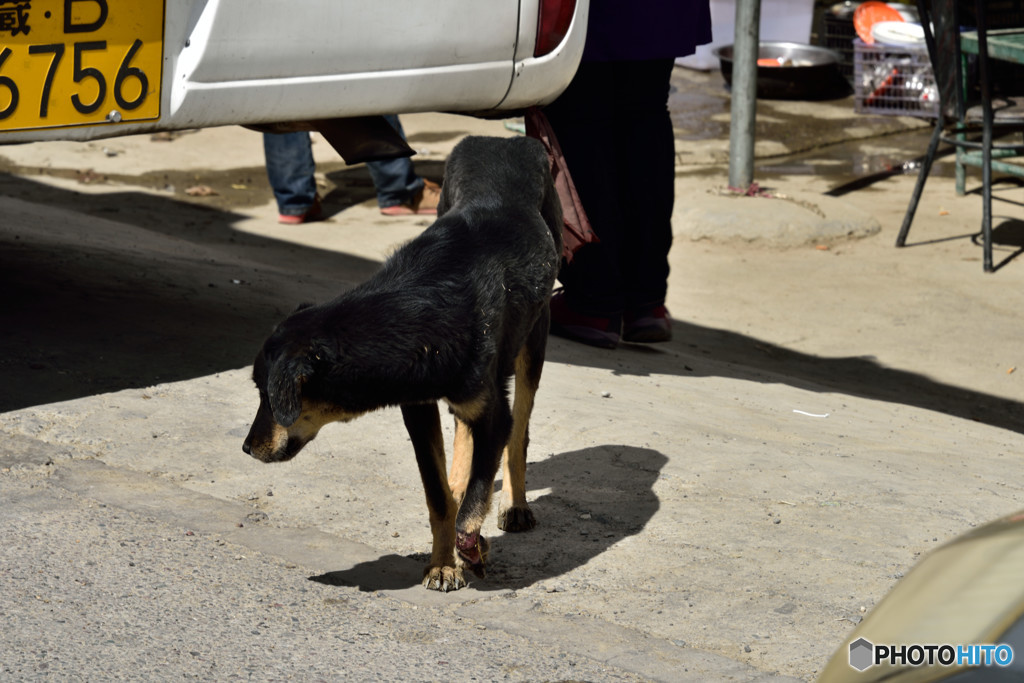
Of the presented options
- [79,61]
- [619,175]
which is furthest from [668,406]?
[79,61]

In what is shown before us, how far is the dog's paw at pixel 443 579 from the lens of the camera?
3.25 m

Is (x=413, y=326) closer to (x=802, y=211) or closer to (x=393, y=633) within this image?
(x=393, y=633)

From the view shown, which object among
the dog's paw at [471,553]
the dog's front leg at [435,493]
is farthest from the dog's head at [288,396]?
the dog's paw at [471,553]

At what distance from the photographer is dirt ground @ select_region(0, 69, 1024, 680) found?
11.0 ft

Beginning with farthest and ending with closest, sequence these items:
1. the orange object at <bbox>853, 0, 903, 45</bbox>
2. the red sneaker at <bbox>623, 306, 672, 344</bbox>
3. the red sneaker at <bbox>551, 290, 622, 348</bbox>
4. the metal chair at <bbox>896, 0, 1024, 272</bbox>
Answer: the orange object at <bbox>853, 0, 903, 45</bbox> < the metal chair at <bbox>896, 0, 1024, 272</bbox> < the red sneaker at <bbox>623, 306, 672, 344</bbox> < the red sneaker at <bbox>551, 290, 622, 348</bbox>

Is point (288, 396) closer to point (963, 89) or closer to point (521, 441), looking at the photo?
point (521, 441)

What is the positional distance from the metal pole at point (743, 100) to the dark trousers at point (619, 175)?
325cm

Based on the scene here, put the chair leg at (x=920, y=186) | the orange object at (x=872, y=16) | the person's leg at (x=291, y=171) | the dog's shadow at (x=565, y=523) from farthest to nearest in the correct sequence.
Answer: the orange object at (x=872, y=16) < the person's leg at (x=291, y=171) < the chair leg at (x=920, y=186) < the dog's shadow at (x=565, y=523)

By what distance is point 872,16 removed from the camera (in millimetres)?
12758

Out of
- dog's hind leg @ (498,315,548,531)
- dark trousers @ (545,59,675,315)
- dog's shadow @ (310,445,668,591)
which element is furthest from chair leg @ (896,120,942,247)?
dog's hind leg @ (498,315,548,531)

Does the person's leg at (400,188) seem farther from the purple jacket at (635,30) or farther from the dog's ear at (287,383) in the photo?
the dog's ear at (287,383)

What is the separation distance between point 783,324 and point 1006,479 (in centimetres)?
288

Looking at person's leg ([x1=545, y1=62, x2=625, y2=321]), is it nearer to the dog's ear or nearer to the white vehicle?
the white vehicle

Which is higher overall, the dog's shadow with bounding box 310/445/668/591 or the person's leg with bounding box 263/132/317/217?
the person's leg with bounding box 263/132/317/217
